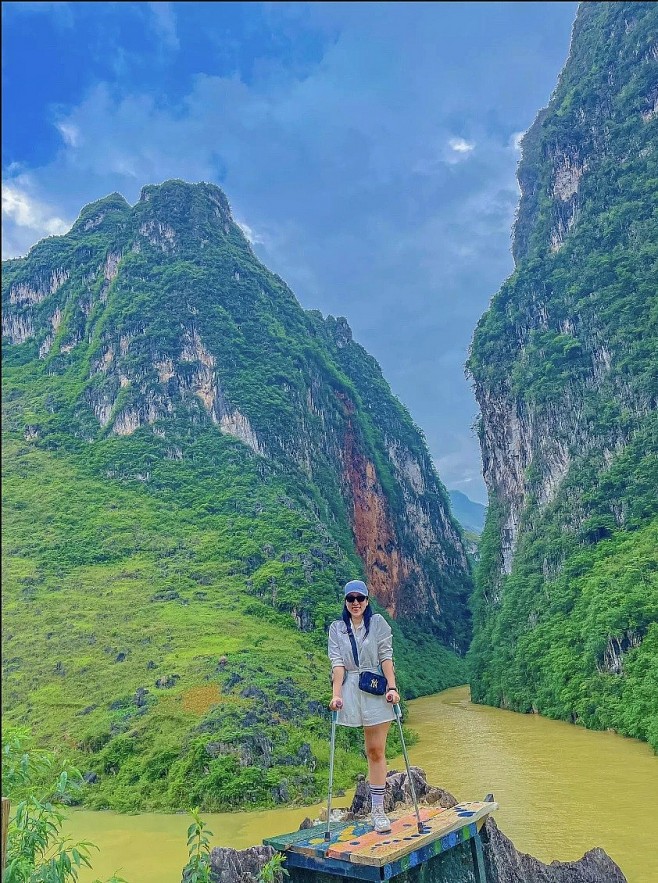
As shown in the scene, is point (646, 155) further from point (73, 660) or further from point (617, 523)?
point (73, 660)

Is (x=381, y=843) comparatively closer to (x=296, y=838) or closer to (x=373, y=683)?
(x=296, y=838)

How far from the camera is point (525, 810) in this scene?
13703mm

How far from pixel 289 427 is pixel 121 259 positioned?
22640 millimetres

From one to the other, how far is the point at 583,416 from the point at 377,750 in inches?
1459

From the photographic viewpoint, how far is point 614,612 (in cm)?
2450

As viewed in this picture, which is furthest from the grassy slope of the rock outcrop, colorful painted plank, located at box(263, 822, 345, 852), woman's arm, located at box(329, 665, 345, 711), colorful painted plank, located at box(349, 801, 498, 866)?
woman's arm, located at box(329, 665, 345, 711)

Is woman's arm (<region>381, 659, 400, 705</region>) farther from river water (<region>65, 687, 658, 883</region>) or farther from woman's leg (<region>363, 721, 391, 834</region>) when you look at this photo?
river water (<region>65, 687, 658, 883</region>)

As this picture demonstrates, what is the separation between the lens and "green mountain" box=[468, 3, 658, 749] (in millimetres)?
25875

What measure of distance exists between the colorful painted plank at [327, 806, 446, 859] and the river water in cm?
718

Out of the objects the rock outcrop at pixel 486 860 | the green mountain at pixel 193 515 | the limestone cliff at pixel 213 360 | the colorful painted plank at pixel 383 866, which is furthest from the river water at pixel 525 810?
the limestone cliff at pixel 213 360

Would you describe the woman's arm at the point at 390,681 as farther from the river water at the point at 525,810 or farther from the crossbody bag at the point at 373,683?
the river water at the point at 525,810

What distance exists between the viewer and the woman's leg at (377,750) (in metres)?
4.00

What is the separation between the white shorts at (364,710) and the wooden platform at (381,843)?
0.59 meters

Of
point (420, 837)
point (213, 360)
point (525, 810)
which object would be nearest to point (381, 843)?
point (420, 837)
